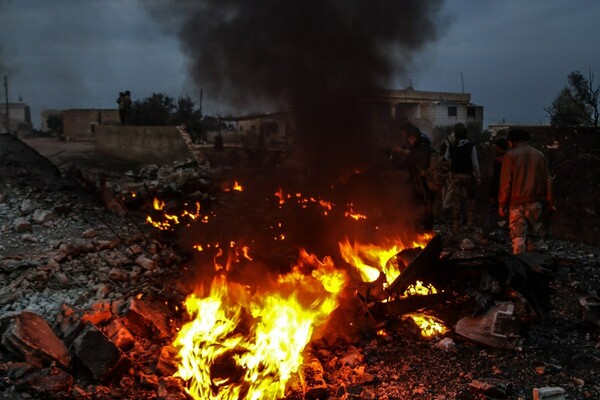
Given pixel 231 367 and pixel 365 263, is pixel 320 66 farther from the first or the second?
pixel 231 367

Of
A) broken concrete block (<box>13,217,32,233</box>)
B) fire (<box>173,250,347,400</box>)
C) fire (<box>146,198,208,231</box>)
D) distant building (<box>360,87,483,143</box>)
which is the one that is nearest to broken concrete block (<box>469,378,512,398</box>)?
fire (<box>173,250,347,400</box>)

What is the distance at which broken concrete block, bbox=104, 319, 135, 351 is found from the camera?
427 cm

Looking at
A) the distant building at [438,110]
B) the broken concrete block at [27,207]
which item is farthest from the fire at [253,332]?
the distant building at [438,110]

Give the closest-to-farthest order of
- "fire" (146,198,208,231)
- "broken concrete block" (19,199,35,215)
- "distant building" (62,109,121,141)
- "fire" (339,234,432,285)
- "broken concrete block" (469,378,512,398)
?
"broken concrete block" (469,378,512,398)
"fire" (339,234,432,285)
"broken concrete block" (19,199,35,215)
"fire" (146,198,208,231)
"distant building" (62,109,121,141)

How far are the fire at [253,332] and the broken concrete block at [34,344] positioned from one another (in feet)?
3.28

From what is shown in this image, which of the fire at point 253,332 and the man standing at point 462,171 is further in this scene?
the man standing at point 462,171

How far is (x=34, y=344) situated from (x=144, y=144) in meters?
12.7

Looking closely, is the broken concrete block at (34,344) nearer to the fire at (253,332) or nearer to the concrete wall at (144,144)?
the fire at (253,332)

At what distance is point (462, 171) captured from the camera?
25.0 feet

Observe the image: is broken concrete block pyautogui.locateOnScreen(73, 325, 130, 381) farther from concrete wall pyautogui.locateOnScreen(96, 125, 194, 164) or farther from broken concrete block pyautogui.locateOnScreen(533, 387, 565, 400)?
concrete wall pyautogui.locateOnScreen(96, 125, 194, 164)

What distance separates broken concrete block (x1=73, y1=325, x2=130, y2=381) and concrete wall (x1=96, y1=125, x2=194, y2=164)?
11.2 metres

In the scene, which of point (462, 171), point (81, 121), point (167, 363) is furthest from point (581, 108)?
point (81, 121)

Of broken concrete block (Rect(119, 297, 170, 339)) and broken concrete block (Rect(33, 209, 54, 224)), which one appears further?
broken concrete block (Rect(33, 209, 54, 224))

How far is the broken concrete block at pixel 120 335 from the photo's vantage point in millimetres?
4266
